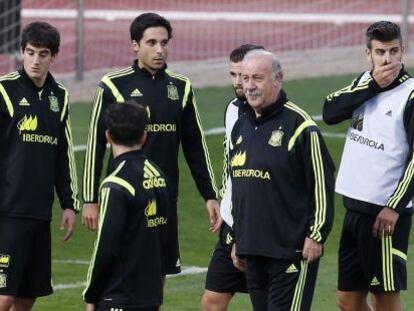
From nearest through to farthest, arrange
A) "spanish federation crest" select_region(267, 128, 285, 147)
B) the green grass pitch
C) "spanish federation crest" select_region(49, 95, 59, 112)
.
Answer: "spanish federation crest" select_region(267, 128, 285, 147) → "spanish federation crest" select_region(49, 95, 59, 112) → the green grass pitch

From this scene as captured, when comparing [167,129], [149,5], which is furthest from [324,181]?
[149,5]

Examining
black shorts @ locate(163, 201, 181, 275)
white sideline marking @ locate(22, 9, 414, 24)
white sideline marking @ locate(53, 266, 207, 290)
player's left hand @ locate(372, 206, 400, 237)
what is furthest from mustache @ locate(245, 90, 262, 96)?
white sideline marking @ locate(22, 9, 414, 24)

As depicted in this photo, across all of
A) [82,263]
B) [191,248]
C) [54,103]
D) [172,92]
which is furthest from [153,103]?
[191,248]

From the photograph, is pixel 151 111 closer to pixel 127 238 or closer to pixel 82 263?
pixel 127 238

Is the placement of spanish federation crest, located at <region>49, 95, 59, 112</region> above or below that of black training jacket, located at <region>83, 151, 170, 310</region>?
above

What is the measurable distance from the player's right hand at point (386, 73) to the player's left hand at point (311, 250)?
139cm

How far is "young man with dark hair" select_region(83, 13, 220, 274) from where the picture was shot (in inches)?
411

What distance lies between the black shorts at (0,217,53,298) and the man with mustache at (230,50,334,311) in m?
1.72

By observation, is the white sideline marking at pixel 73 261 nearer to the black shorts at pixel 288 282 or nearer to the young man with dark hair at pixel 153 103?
the young man with dark hair at pixel 153 103

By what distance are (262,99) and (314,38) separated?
22.1m

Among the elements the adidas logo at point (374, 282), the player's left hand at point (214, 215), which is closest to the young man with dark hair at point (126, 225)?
the player's left hand at point (214, 215)

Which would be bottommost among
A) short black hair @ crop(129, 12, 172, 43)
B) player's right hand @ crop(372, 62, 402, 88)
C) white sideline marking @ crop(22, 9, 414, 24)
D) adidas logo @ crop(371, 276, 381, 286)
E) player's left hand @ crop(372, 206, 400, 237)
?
white sideline marking @ crop(22, 9, 414, 24)

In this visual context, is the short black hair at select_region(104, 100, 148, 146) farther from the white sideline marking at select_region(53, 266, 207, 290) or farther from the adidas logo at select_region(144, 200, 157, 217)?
the white sideline marking at select_region(53, 266, 207, 290)

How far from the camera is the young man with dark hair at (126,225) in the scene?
836 centimetres
